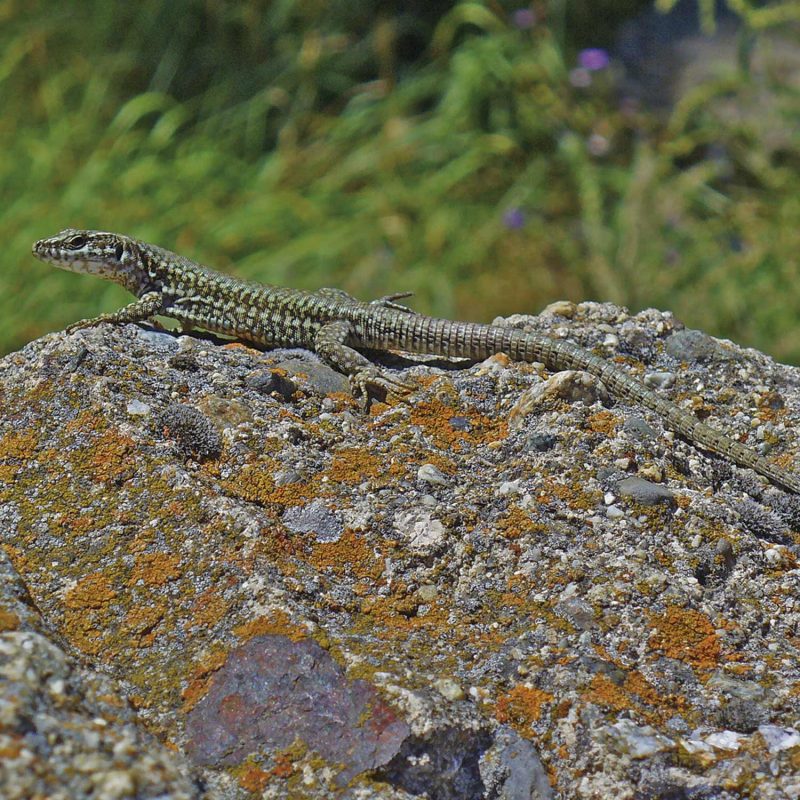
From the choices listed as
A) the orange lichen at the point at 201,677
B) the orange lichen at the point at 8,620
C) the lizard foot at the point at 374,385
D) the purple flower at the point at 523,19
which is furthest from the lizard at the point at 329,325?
the purple flower at the point at 523,19

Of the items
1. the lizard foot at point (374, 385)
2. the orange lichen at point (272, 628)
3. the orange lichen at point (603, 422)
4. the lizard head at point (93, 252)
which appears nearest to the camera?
the orange lichen at point (272, 628)

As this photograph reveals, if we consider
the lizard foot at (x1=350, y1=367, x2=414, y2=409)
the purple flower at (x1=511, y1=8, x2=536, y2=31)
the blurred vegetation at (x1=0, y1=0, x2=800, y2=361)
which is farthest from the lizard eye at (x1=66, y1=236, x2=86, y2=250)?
the purple flower at (x1=511, y1=8, x2=536, y2=31)

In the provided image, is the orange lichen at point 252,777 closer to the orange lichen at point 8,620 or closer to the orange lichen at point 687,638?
the orange lichen at point 8,620

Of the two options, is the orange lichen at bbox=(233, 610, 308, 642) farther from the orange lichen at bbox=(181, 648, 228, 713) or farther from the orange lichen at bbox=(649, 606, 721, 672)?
the orange lichen at bbox=(649, 606, 721, 672)

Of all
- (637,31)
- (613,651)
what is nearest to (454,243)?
(637,31)

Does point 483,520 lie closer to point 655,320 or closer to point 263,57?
point 655,320

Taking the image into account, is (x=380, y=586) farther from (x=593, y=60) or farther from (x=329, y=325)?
(x=593, y=60)
